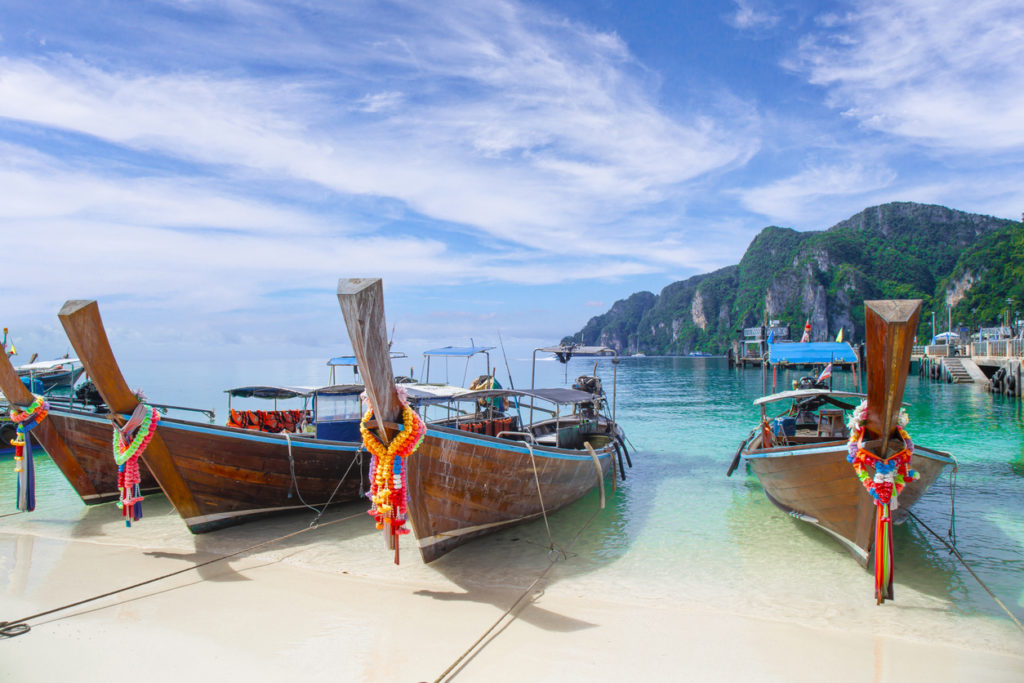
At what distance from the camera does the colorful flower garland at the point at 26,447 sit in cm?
838

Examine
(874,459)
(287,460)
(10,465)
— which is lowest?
(10,465)

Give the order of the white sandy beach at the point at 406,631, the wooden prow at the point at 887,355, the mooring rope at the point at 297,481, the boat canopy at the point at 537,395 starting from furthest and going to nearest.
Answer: the boat canopy at the point at 537,395 → the mooring rope at the point at 297,481 → the white sandy beach at the point at 406,631 → the wooden prow at the point at 887,355

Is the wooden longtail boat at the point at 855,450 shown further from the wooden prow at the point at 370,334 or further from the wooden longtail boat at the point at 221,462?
the wooden longtail boat at the point at 221,462

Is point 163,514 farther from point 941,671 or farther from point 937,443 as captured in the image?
point 937,443

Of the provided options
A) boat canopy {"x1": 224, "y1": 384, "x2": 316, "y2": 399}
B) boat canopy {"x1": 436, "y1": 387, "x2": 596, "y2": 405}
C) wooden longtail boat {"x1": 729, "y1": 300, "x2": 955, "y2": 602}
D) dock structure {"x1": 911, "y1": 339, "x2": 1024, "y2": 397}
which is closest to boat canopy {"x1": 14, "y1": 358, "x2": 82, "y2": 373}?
boat canopy {"x1": 224, "y1": 384, "x2": 316, "y2": 399}

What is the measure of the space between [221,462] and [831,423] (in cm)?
1068

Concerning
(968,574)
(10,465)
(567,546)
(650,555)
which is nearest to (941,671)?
(968,574)

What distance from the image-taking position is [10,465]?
49.1ft

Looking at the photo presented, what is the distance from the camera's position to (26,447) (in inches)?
345

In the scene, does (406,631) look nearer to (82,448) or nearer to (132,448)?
(132,448)

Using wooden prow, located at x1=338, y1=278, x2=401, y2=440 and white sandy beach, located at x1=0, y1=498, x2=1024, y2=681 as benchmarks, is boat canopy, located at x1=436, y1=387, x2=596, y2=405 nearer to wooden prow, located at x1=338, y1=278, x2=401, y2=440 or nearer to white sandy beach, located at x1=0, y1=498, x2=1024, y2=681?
white sandy beach, located at x1=0, y1=498, x2=1024, y2=681

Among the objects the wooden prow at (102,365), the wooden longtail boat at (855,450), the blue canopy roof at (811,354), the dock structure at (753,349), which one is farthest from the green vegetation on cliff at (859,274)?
the wooden prow at (102,365)

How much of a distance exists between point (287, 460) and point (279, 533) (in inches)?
44.3

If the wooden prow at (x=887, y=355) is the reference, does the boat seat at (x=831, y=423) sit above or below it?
below
